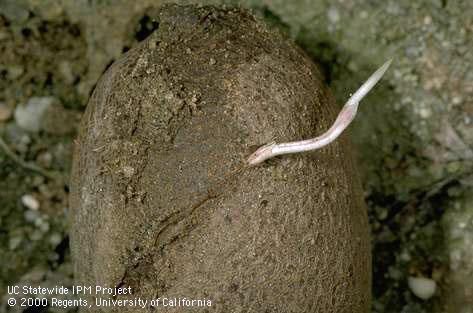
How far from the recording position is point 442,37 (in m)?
2.13

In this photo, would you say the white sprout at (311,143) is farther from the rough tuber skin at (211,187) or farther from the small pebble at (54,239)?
the small pebble at (54,239)

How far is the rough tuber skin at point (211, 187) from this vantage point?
4.58 ft

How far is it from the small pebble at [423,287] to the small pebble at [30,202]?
1315mm

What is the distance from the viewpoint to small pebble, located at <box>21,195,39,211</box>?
2217 mm

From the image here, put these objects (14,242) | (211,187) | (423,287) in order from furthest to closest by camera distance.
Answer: (14,242)
(423,287)
(211,187)

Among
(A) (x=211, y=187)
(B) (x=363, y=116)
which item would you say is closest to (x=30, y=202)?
(A) (x=211, y=187)

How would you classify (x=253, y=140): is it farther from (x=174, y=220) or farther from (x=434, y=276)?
(x=434, y=276)

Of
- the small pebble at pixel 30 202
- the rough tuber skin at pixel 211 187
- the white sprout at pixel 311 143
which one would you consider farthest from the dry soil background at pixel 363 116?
the white sprout at pixel 311 143

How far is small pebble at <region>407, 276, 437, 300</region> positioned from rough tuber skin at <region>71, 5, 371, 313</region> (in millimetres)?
592

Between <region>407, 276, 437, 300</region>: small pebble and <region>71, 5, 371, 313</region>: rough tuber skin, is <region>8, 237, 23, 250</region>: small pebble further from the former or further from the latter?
<region>407, 276, 437, 300</region>: small pebble

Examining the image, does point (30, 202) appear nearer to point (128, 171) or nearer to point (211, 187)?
point (128, 171)

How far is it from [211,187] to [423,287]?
1.01m

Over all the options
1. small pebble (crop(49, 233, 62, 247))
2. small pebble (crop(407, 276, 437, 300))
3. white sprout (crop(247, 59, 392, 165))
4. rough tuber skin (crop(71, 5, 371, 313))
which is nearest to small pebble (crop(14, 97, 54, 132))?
small pebble (crop(49, 233, 62, 247))

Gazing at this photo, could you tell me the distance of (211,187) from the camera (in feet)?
4.59
